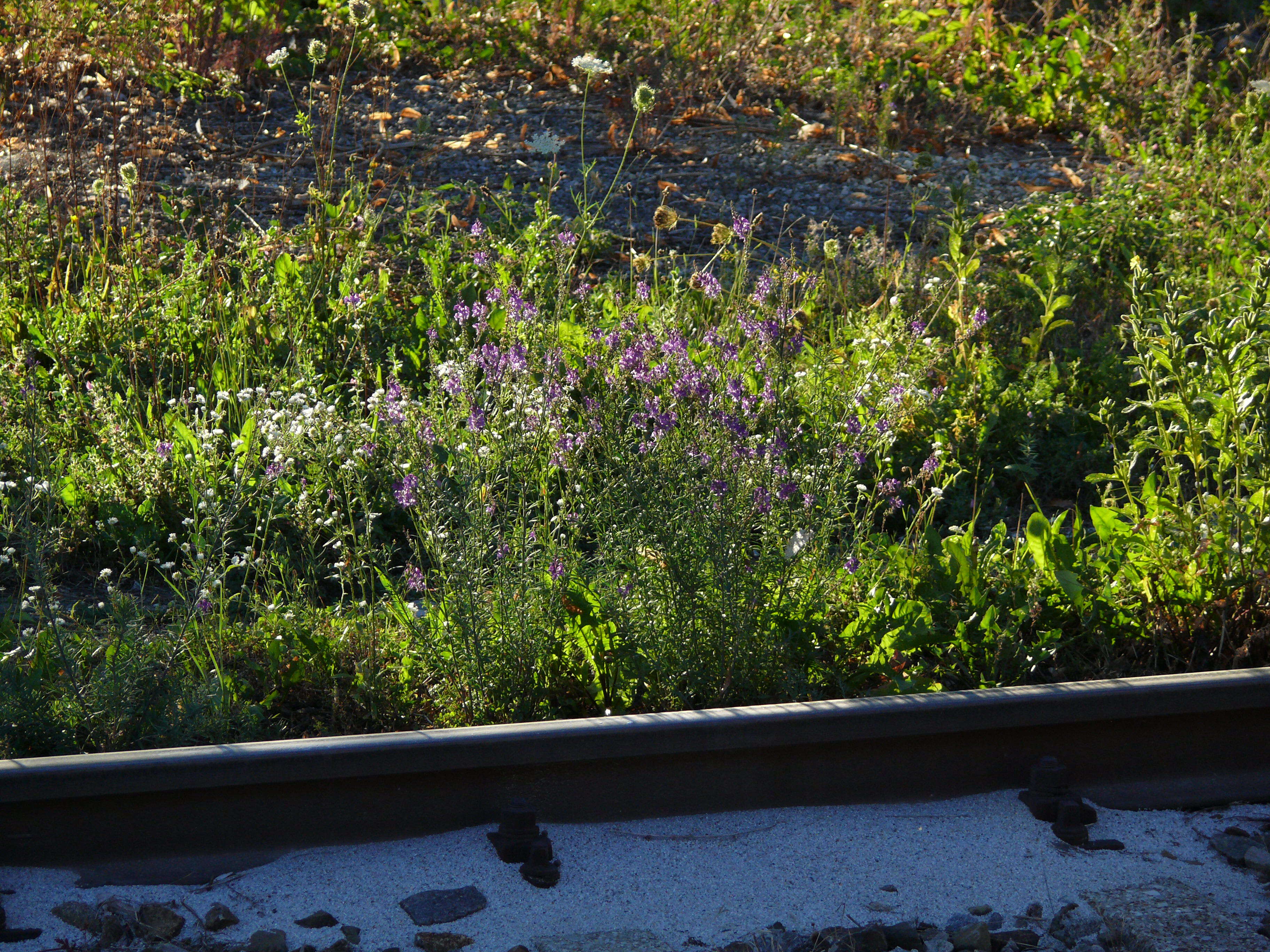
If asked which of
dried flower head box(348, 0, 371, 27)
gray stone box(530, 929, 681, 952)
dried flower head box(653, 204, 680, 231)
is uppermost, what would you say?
dried flower head box(348, 0, 371, 27)

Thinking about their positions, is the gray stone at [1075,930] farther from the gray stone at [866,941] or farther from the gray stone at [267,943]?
the gray stone at [267,943]

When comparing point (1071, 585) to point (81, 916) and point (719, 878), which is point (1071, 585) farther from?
point (81, 916)

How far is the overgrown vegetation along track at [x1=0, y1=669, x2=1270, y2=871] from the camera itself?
274cm

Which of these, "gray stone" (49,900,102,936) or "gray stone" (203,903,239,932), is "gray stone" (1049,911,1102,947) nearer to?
"gray stone" (203,903,239,932)

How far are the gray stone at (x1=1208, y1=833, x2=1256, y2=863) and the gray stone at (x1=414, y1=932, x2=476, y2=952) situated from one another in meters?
1.88

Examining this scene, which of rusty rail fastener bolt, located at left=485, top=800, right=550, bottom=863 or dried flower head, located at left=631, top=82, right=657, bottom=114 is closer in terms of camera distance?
rusty rail fastener bolt, located at left=485, top=800, right=550, bottom=863

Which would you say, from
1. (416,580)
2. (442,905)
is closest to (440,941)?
(442,905)

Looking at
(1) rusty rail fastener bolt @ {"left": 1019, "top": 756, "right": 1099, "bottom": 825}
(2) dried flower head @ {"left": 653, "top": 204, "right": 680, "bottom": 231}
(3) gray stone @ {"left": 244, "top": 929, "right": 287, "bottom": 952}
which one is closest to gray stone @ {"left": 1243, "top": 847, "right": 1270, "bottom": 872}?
(1) rusty rail fastener bolt @ {"left": 1019, "top": 756, "right": 1099, "bottom": 825}

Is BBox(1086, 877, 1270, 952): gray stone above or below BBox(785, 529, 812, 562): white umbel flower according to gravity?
below

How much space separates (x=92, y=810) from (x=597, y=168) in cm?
607

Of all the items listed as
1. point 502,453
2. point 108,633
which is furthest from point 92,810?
point 502,453

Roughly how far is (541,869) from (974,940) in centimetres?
98

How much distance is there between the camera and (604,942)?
2.62 metres

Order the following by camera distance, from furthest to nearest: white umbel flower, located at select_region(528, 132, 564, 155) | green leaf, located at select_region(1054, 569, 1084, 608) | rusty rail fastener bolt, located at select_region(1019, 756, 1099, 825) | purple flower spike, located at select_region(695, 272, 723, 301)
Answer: white umbel flower, located at select_region(528, 132, 564, 155) < purple flower spike, located at select_region(695, 272, 723, 301) < green leaf, located at select_region(1054, 569, 1084, 608) < rusty rail fastener bolt, located at select_region(1019, 756, 1099, 825)
